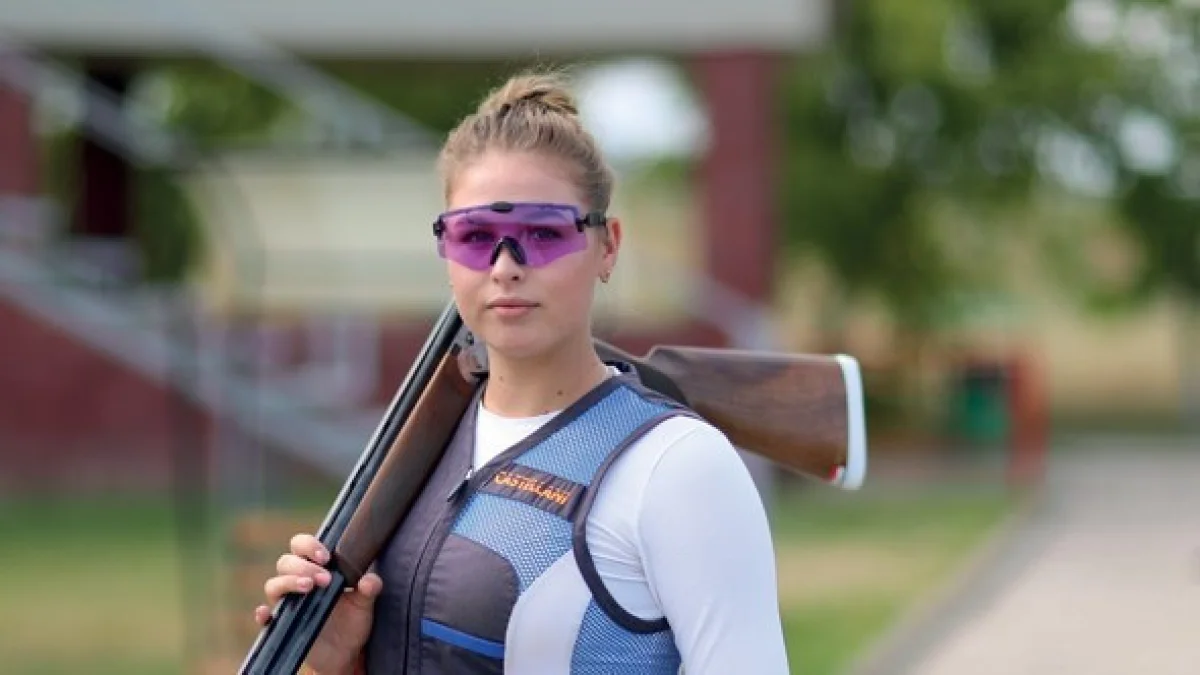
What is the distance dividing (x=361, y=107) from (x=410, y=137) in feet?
2.11

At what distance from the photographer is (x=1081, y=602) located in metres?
10.0

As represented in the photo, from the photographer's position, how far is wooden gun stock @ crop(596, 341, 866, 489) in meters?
2.63

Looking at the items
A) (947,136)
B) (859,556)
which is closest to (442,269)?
(859,556)

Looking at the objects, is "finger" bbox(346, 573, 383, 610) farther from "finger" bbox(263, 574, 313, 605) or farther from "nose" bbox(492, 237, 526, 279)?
"nose" bbox(492, 237, 526, 279)

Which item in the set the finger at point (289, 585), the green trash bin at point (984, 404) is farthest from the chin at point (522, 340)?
the green trash bin at point (984, 404)

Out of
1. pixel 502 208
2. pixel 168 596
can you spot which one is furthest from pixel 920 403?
pixel 502 208

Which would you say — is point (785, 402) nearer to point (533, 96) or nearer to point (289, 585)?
point (533, 96)

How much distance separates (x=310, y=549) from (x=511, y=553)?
32 cm

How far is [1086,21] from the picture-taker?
2427cm

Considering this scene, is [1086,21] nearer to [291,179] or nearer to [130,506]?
[291,179]

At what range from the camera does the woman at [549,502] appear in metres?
2.11

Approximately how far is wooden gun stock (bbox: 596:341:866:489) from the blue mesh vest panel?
0.39m

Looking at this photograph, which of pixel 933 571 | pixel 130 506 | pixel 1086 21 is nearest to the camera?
pixel 933 571

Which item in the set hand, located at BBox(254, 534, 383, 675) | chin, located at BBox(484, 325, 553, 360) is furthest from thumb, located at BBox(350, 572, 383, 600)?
chin, located at BBox(484, 325, 553, 360)
